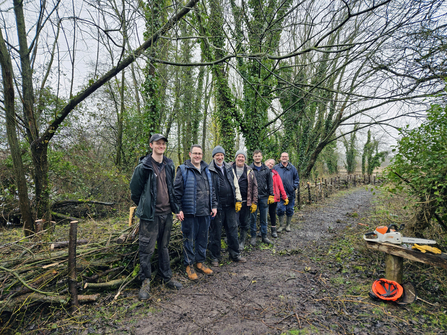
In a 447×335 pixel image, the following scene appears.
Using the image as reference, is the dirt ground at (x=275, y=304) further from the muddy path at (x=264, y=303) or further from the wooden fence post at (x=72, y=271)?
the wooden fence post at (x=72, y=271)

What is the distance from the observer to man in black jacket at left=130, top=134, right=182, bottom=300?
3.09m

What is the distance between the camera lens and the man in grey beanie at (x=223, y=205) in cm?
421

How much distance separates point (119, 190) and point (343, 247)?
8.58 metres

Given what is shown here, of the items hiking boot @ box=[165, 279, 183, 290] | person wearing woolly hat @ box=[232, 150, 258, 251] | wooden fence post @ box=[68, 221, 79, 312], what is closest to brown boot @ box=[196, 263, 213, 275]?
hiking boot @ box=[165, 279, 183, 290]

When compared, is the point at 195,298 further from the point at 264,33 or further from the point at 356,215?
the point at 356,215

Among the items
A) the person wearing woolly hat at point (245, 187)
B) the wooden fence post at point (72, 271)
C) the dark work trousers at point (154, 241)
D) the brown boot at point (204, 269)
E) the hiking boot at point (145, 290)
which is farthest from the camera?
the person wearing woolly hat at point (245, 187)

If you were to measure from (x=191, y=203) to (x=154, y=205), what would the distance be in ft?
2.20

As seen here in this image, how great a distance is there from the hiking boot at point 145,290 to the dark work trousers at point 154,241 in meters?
0.07

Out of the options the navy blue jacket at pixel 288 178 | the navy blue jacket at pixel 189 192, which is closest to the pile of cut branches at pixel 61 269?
the navy blue jacket at pixel 189 192

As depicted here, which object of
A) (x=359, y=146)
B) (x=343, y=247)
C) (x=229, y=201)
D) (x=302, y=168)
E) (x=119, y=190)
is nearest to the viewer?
(x=229, y=201)

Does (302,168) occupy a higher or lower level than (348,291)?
higher

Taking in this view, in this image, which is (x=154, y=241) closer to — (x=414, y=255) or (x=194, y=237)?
(x=194, y=237)

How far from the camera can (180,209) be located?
3578 millimetres

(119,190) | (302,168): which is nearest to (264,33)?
(119,190)
